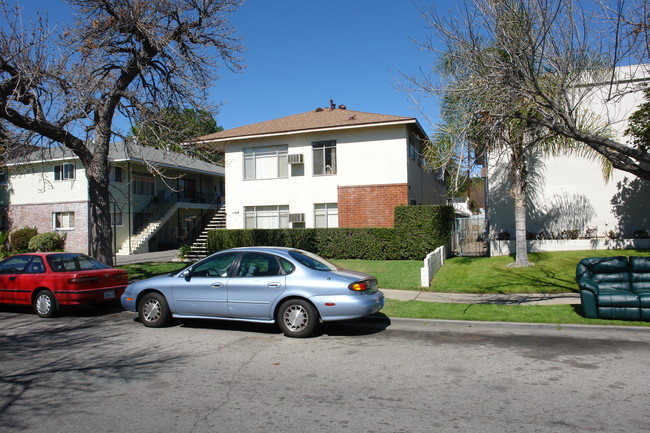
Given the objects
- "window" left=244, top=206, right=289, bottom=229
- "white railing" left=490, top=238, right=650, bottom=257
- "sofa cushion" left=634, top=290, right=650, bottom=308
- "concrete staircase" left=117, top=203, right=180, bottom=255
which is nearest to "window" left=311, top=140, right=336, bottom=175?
"window" left=244, top=206, right=289, bottom=229

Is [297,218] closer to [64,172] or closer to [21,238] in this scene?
[64,172]

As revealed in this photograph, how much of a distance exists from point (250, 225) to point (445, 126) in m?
15.5

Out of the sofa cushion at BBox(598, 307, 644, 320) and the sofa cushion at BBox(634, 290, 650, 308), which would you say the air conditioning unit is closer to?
the sofa cushion at BBox(598, 307, 644, 320)

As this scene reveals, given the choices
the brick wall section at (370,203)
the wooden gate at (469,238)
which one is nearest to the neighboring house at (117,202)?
the brick wall section at (370,203)

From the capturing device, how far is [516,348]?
713 cm

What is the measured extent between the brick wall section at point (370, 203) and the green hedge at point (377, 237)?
5.14ft

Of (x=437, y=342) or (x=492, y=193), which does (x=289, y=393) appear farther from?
(x=492, y=193)

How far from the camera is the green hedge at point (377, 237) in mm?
18453

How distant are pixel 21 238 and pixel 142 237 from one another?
22.4ft

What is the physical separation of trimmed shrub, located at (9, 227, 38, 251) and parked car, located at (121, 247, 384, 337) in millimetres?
23105

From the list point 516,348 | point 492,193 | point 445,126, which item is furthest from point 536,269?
point 516,348

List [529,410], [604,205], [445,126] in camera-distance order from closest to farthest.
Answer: [529,410]
[445,126]
[604,205]

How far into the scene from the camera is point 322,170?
22.3 m

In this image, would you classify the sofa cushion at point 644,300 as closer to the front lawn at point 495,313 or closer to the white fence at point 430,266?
the front lawn at point 495,313
